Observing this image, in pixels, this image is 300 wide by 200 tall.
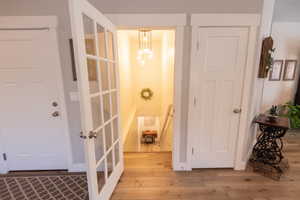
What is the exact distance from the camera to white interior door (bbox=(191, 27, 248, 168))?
1884mm

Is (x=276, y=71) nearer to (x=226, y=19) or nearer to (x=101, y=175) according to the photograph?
(x=226, y=19)

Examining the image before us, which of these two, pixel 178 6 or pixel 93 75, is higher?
pixel 178 6

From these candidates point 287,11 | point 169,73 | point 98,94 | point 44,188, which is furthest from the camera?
point 169,73

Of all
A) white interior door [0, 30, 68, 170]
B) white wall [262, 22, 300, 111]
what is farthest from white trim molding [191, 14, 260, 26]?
white wall [262, 22, 300, 111]

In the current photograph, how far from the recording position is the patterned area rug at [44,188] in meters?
1.78

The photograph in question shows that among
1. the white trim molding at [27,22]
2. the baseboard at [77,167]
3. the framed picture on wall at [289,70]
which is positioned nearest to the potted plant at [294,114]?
the framed picture on wall at [289,70]

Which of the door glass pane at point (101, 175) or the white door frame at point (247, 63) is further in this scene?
the white door frame at point (247, 63)

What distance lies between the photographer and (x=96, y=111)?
148 cm

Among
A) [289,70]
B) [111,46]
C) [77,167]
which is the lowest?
[77,167]

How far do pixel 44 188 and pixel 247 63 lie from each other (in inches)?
118

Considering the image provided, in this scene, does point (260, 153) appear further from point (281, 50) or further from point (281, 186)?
point (281, 50)

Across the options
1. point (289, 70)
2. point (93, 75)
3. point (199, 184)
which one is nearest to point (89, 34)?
point (93, 75)

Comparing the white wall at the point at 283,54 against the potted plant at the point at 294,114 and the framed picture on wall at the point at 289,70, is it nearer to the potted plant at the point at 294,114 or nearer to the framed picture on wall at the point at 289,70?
the framed picture on wall at the point at 289,70

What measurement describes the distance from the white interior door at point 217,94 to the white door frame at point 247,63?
0.05 m
